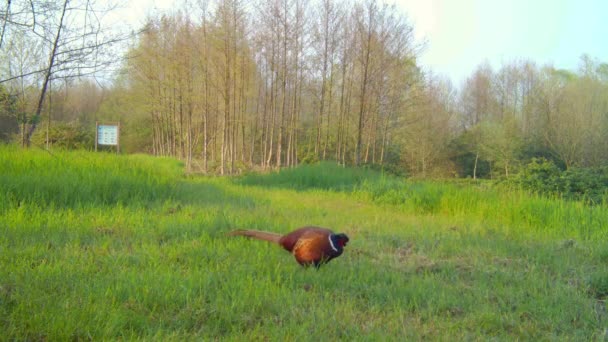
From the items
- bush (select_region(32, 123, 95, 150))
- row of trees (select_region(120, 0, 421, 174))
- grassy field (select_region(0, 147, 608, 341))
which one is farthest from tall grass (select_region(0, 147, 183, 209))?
bush (select_region(32, 123, 95, 150))

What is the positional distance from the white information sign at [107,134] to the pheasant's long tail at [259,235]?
11215 mm

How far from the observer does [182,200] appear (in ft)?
21.5

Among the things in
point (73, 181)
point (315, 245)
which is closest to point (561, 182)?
point (315, 245)

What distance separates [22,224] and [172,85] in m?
11.6

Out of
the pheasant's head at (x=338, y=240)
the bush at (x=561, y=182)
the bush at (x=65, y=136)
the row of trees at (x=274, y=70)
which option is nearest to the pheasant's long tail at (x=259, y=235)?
the pheasant's head at (x=338, y=240)

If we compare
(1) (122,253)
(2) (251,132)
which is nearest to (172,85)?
(2) (251,132)

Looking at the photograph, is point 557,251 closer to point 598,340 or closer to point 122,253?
point 598,340

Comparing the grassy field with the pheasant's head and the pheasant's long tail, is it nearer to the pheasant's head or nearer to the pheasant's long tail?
the pheasant's long tail

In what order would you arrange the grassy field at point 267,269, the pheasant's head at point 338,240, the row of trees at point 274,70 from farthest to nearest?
1. the row of trees at point 274,70
2. the pheasant's head at point 338,240
3. the grassy field at point 267,269

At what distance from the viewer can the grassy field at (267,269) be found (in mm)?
2262

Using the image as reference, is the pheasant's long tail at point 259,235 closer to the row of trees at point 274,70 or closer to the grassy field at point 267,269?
the grassy field at point 267,269

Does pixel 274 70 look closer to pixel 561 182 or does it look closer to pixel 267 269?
pixel 561 182

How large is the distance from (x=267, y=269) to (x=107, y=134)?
12433 millimetres

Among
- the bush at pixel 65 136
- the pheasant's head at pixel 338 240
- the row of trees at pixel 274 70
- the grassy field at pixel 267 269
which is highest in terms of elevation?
the row of trees at pixel 274 70
